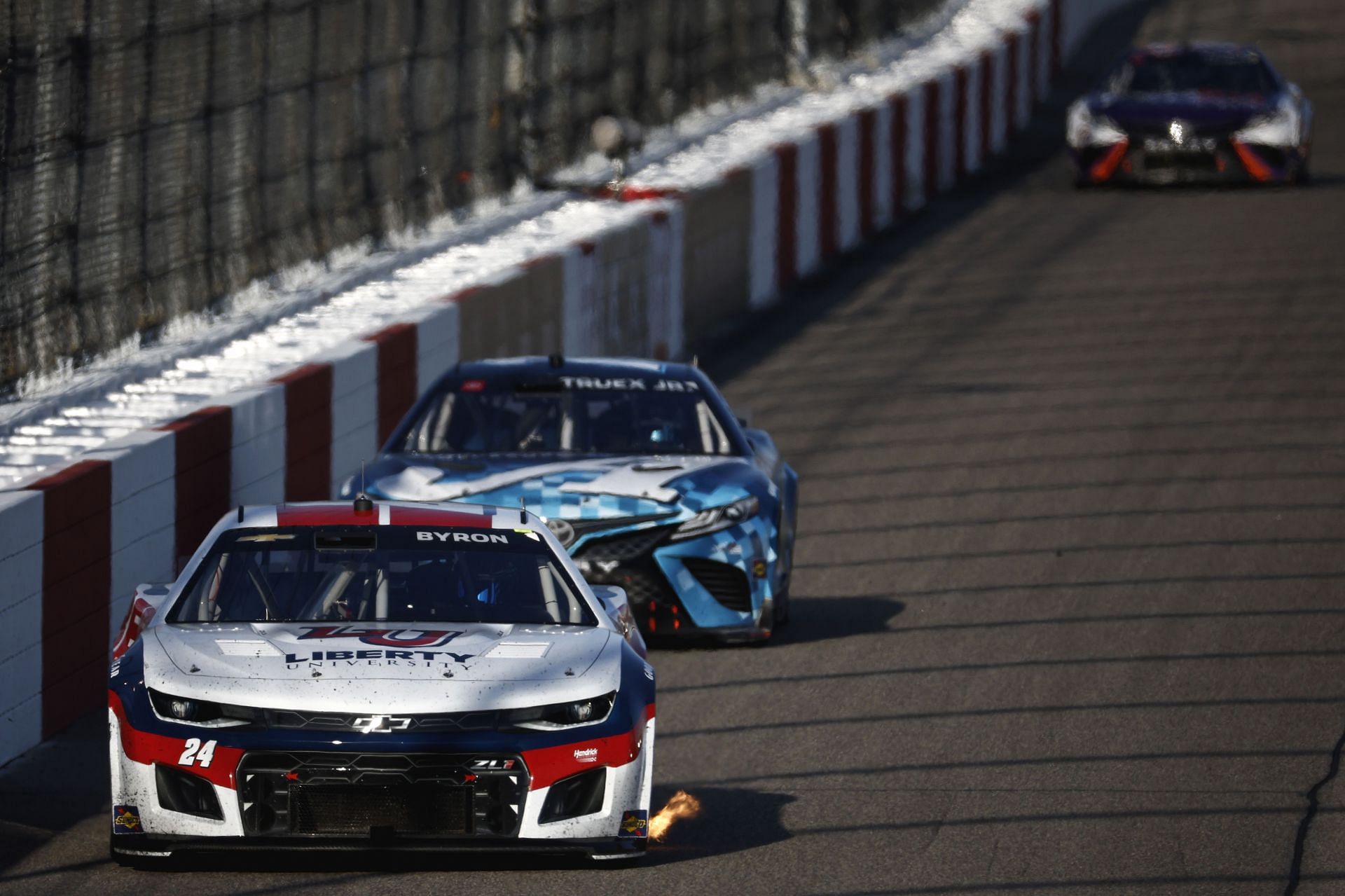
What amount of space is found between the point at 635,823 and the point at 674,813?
0.91m

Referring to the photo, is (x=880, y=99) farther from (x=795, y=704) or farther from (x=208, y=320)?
(x=795, y=704)

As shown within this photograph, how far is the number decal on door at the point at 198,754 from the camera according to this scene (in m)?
6.58

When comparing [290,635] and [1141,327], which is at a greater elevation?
[290,635]

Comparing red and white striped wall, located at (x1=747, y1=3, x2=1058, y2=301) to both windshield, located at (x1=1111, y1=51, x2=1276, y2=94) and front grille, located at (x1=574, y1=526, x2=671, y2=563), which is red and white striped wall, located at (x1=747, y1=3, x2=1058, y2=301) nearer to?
windshield, located at (x1=1111, y1=51, x2=1276, y2=94)

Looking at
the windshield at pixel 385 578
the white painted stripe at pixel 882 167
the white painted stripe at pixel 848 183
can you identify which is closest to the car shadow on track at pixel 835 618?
the windshield at pixel 385 578

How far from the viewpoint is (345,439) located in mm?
11859

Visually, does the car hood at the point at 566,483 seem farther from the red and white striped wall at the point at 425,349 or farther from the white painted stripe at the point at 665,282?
the white painted stripe at the point at 665,282

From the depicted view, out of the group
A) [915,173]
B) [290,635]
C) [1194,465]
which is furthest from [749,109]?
→ [290,635]

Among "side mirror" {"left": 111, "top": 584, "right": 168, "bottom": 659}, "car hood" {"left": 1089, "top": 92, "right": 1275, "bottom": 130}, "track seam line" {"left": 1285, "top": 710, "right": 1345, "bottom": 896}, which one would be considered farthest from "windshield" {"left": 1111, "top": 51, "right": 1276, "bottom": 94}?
"side mirror" {"left": 111, "top": 584, "right": 168, "bottom": 659}

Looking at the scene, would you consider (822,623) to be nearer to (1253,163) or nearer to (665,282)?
(665,282)

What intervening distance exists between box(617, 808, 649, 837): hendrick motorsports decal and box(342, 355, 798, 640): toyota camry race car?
2785 mm

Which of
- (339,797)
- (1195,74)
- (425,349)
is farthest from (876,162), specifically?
(339,797)

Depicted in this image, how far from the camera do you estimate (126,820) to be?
21.9 feet

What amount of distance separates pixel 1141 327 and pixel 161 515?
10857 mm
